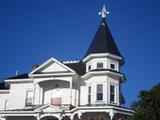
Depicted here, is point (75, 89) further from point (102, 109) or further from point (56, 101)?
point (102, 109)

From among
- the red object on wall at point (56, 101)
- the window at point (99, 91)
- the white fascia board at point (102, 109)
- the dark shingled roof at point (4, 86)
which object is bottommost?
the white fascia board at point (102, 109)

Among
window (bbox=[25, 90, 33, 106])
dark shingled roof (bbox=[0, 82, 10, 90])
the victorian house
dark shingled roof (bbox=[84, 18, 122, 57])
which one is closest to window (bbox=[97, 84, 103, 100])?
the victorian house

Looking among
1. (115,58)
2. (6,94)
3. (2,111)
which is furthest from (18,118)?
(115,58)

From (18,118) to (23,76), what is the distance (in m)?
A: 5.40

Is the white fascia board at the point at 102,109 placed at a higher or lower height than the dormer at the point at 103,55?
lower

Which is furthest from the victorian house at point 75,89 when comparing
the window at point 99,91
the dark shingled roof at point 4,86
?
the dark shingled roof at point 4,86

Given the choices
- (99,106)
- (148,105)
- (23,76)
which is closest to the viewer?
(148,105)

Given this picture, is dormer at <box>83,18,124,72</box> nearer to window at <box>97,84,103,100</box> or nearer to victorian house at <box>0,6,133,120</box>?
victorian house at <box>0,6,133,120</box>

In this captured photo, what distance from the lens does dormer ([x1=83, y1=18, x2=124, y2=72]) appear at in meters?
45.7

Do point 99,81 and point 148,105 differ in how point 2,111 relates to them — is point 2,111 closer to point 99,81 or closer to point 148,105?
point 99,81

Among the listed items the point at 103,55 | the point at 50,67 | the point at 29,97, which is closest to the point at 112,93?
the point at 103,55

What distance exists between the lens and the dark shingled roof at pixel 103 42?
152ft

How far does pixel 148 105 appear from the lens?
3269 centimetres

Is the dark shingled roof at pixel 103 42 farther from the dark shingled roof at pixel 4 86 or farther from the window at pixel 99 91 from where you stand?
the dark shingled roof at pixel 4 86
